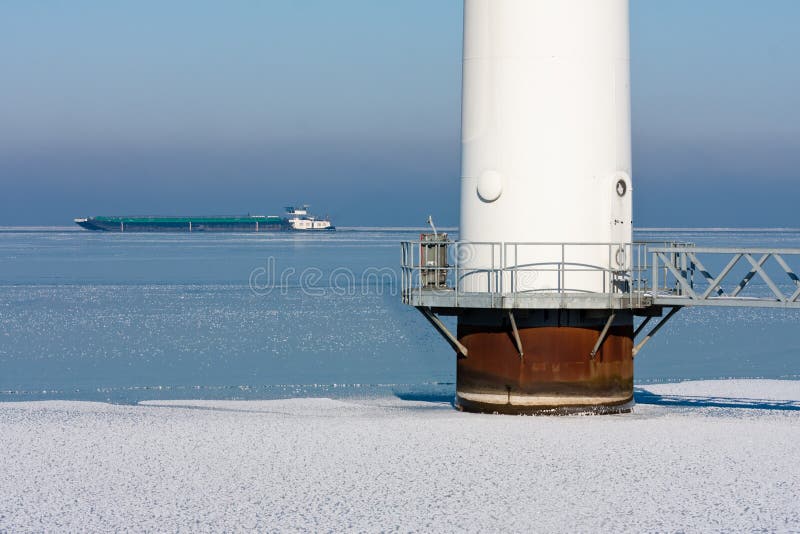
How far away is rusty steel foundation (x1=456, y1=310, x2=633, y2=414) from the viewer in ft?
64.8

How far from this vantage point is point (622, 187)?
65.2 feet

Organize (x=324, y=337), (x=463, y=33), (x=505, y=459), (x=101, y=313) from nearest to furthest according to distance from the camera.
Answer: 1. (x=505, y=459)
2. (x=463, y=33)
3. (x=324, y=337)
4. (x=101, y=313)

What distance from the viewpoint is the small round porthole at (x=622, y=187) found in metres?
A: 19.8

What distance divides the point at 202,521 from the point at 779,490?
6714 mm

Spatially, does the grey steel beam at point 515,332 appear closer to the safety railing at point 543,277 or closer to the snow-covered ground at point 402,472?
the safety railing at point 543,277

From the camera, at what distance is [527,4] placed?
63.7ft

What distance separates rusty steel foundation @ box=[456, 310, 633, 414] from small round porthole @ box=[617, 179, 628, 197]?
6.20ft

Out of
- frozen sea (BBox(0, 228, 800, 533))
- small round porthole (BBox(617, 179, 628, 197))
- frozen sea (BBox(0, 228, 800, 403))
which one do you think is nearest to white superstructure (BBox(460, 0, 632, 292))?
small round porthole (BBox(617, 179, 628, 197))

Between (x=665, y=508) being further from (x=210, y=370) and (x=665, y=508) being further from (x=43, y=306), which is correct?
(x=43, y=306)

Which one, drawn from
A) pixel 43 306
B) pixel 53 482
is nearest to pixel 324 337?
pixel 43 306

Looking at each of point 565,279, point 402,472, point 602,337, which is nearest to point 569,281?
point 565,279

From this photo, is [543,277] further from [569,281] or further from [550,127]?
[550,127]

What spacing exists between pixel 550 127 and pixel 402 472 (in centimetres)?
635

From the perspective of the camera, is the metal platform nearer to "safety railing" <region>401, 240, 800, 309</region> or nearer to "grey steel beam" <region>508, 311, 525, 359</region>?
"safety railing" <region>401, 240, 800, 309</region>
